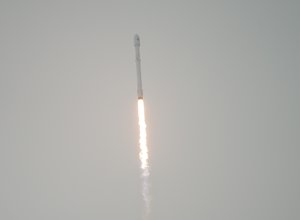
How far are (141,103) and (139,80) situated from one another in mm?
1377

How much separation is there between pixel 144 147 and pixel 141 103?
211 centimetres

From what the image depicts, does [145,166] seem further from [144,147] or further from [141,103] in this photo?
[141,103]

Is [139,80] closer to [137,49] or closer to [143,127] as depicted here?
[137,49]

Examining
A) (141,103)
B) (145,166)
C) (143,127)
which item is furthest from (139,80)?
(145,166)

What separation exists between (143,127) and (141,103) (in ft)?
4.07

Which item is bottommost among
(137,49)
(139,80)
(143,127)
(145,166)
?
(145,166)

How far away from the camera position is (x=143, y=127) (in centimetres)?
1584

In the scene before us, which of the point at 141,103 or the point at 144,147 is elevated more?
the point at 141,103

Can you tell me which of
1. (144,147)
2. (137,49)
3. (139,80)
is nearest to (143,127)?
(144,147)

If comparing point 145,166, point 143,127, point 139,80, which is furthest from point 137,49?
point 145,166

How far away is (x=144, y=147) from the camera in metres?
15.7

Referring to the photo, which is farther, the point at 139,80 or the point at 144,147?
the point at 144,147

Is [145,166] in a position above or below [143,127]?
below

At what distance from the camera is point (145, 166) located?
1571 cm
